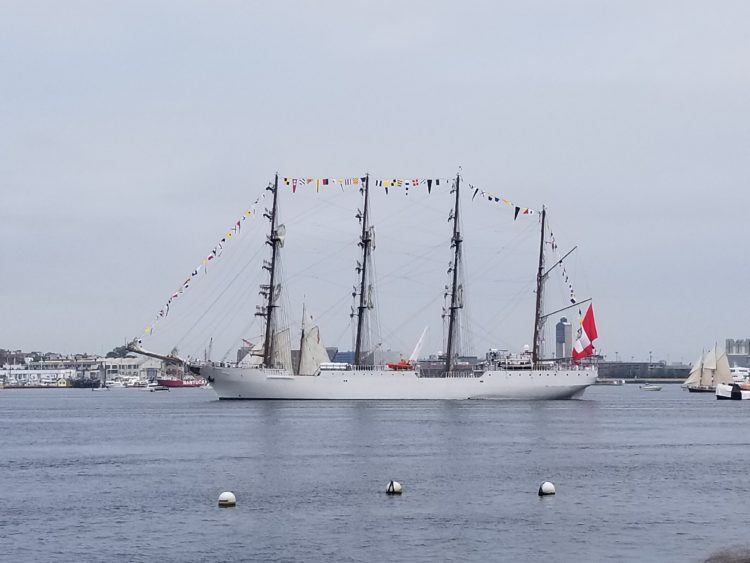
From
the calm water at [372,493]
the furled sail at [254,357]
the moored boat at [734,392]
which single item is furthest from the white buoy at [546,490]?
the moored boat at [734,392]

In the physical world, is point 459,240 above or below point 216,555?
above

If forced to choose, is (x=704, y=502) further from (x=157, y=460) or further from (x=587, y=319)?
(x=587, y=319)

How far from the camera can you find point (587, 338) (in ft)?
500

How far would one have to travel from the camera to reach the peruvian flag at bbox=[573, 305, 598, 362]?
151 meters

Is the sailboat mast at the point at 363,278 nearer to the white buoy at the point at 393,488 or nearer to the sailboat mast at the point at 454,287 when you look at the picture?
the sailboat mast at the point at 454,287

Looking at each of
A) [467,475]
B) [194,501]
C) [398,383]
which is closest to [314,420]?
[398,383]

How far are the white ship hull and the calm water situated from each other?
145 ft

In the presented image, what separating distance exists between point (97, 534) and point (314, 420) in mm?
65369

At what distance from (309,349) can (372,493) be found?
97.1 metres

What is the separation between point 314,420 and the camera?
10900cm

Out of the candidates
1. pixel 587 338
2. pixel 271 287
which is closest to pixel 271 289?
pixel 271 287

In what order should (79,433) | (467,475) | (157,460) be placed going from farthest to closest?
(79,433) → (157,460) → (467,475)

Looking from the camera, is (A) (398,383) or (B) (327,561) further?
(A) (398,383)

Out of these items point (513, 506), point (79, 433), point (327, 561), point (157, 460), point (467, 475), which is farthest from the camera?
point (79, 433)
